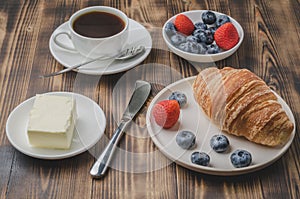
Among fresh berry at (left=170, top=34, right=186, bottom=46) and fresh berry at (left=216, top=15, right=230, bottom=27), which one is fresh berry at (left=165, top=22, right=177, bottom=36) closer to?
fresh berry at (left=170, top=34, right=186, bottom=46)

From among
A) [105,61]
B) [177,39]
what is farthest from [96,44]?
[177,39]

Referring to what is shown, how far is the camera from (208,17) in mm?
1698

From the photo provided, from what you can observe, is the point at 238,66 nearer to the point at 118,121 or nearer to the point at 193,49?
the point at 193,49

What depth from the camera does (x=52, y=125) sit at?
4.04ft

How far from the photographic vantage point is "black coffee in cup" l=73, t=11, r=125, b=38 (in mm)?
1540

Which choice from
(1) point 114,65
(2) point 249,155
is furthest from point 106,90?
(2) point 249,155

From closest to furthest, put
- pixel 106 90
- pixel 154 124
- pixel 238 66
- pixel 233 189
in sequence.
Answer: pixel 233 189 < pixel 154 124 < pixel 106 90 < pixel 238 66

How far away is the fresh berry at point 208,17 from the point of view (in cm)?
170

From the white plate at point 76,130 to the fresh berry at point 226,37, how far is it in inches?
18.7

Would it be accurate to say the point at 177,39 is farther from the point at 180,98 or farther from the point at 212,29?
the point at 180,98

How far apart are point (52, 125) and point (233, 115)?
461mm

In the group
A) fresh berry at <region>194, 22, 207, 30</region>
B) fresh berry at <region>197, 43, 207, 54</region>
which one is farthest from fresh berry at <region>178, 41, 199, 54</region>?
fresh berry at <region>194, 22, 207, 30</region>

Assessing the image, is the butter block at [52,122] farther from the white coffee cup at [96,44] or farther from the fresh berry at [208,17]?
the fresh berry at [208,17]

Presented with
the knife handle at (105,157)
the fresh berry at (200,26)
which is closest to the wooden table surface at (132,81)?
the knife handle at (105,157)
